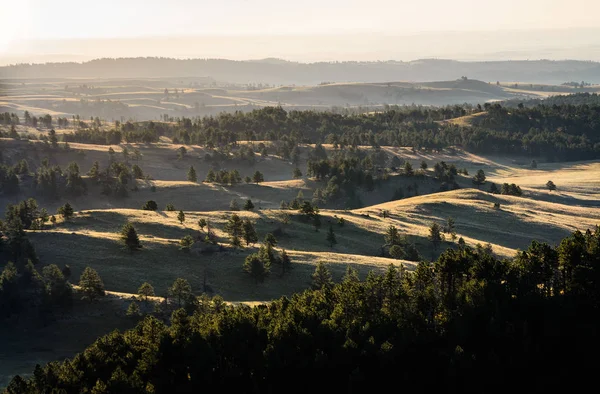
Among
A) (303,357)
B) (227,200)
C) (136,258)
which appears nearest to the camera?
(303,357)

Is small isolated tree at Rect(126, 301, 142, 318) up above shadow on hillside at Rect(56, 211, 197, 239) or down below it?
below

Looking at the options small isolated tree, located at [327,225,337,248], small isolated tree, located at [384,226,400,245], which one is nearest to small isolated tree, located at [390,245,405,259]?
small isolated tree, located at [384,226,400,245]

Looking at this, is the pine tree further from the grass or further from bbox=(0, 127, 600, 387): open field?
the grass

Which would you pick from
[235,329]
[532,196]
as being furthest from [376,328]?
[532,196]

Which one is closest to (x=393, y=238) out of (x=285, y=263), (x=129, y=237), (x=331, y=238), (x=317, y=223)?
(x=331, y=238)

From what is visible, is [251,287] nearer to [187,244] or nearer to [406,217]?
[187,244]

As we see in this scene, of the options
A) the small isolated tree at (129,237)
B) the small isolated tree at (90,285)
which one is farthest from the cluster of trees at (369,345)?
the small isolated tree at (129,237)
